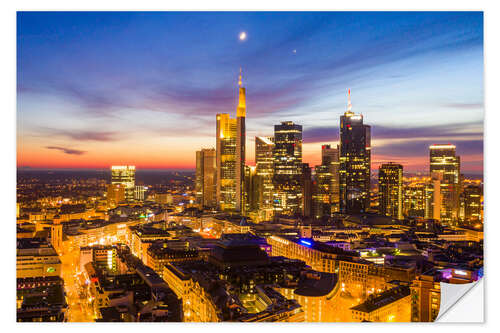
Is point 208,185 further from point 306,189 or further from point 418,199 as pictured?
point 418,199

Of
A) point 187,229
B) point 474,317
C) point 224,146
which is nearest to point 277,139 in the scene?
point 224,146

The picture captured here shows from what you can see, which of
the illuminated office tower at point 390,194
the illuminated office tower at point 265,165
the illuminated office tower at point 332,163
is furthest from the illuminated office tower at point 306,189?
the illuminated office tower at point 390,194

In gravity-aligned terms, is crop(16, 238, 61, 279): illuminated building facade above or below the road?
above

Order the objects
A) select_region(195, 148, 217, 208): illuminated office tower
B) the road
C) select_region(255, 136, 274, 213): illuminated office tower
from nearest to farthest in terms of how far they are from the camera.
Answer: the road, select_region(255, 136, 274, 213): illuminated office tower, select_region(195, 148, 217, 208): illuminated office tower

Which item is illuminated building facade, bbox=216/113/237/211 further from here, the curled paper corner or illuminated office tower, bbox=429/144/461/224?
the curled paper corner

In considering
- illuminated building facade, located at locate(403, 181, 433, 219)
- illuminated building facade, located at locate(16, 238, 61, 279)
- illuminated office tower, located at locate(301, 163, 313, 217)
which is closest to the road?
illuminated building facade, located at locate(16, 238, 61, 279)

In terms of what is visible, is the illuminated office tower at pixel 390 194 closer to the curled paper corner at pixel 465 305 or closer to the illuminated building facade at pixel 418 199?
the illuminated building facade at pixel 418 199
